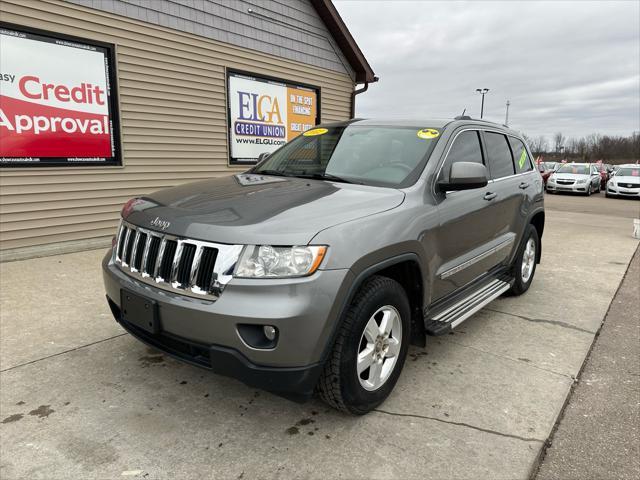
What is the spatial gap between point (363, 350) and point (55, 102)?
5.71m

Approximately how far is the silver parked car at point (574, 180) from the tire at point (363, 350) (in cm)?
2148

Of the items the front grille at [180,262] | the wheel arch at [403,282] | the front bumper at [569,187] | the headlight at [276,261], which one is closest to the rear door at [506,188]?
the wheel arch at [403,282]

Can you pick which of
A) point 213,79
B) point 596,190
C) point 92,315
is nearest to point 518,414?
point 92,315

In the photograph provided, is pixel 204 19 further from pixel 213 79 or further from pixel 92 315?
pixel 92 315

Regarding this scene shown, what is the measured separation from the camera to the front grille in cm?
223

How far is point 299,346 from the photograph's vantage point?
84.0 inches

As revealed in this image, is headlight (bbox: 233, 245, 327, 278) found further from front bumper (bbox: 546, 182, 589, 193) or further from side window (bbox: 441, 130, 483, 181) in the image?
front bumper (bbox: 546, 182, 589, 193)

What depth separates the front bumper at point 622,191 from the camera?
19.8 meters

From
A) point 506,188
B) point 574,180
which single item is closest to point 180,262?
point 506,188

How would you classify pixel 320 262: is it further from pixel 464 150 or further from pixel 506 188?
pixel 506 188

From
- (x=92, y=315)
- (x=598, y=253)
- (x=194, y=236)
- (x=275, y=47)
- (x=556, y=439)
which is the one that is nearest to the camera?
(x=194, y=236)

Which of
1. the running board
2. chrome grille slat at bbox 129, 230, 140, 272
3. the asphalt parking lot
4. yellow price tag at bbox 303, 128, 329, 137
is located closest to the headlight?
chrome grille slat at bbox 129, 230, 140, 272

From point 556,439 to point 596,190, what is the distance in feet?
81.1

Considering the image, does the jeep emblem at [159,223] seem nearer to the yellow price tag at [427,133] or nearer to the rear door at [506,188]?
the yellow price tag at [427,133]
